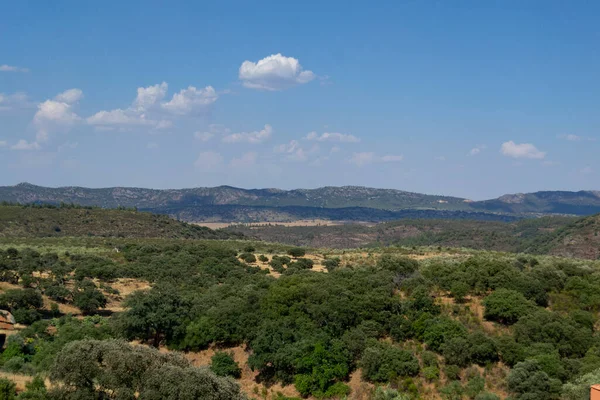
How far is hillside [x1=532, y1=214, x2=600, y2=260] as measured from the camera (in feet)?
384

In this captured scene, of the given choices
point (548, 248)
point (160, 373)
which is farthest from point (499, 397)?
point (548, 248)

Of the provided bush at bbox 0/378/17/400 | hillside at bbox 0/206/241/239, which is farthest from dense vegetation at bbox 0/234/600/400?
hillside at bbox 0/206/241/239

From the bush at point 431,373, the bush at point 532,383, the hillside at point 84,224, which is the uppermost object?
the hillside at point 84,224

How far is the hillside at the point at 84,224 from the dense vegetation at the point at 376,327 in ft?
220

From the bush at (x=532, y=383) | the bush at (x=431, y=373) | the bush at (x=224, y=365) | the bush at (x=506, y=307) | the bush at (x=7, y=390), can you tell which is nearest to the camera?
the bush at (x=7, y=390)

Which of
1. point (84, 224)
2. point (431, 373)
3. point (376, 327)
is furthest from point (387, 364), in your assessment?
point (84, 224)

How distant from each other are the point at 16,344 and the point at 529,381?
102ft

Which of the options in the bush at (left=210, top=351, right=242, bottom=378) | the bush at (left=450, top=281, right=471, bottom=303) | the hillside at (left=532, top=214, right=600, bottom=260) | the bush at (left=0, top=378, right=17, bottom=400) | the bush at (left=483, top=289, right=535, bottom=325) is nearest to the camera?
the bush at (left=0, top=378, right=17, bottom=400)

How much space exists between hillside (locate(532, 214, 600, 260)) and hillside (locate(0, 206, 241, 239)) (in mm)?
83558

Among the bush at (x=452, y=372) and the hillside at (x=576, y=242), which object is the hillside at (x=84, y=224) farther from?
the bush at (x=452, y=372)

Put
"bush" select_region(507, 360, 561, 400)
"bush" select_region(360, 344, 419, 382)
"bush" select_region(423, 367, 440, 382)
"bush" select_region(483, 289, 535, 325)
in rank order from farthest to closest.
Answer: "bush" select_region(483, 289, 535, 325) < "bush" select_region(360, 344, 419, 382) < "bush" select_region(423, 367, 440, 382) < "bush" select_region(507, 360, 561, 400)

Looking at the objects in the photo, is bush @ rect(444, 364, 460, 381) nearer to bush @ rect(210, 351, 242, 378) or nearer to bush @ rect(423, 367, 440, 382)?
bush @ rect(423, 367, 440, 382)

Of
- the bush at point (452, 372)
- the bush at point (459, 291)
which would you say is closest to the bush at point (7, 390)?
the bush at point (452, 372)

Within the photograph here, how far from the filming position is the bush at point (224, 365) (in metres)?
37.0
